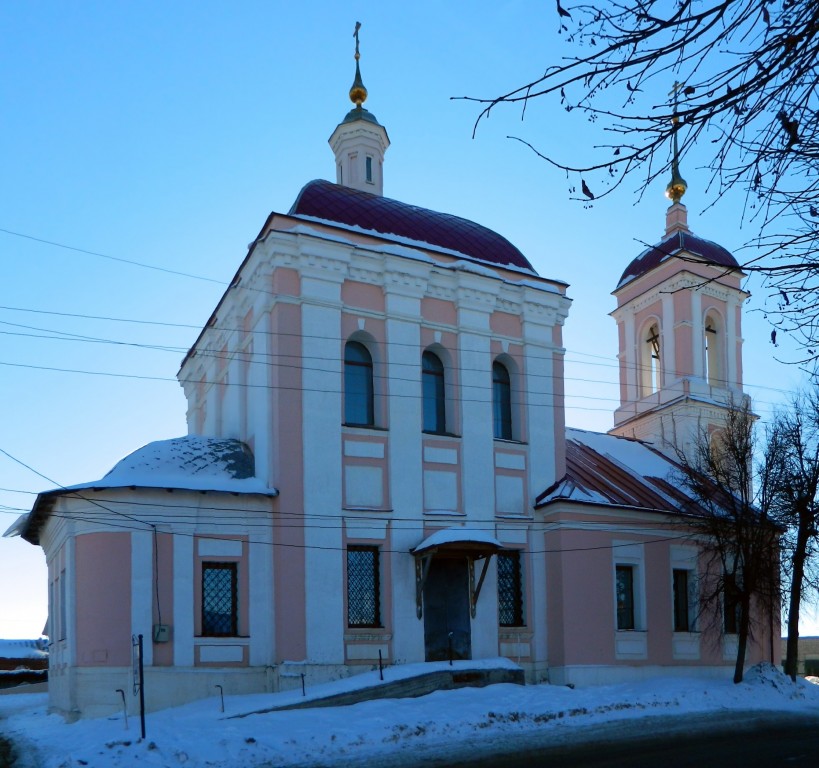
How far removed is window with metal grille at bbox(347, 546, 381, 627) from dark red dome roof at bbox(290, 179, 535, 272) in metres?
7.25

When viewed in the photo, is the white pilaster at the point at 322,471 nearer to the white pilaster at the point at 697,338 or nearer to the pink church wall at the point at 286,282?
the pink church wall at the point at 286,282

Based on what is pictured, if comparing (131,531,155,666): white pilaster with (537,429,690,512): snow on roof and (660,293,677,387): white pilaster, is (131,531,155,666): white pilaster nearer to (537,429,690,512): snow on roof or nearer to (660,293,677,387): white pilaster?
(537,429,690,512): snow on roof

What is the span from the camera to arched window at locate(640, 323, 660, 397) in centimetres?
3309

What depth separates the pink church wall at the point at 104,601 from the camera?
1916 cm

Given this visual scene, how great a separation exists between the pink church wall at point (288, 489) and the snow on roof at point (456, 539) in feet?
8.38

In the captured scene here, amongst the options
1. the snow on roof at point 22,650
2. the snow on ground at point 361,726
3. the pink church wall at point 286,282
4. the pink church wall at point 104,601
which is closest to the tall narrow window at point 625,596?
the snow on ground at point 361,726

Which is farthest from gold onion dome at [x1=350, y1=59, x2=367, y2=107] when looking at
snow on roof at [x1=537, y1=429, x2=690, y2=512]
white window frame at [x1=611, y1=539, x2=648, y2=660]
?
white window frame at [x1=611, y1=539, x2=648, y2=660]

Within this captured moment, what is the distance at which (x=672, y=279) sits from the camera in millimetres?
32344

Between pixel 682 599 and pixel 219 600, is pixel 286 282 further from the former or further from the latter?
pixel 682 599

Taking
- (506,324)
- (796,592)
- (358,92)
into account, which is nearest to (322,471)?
(506,324)

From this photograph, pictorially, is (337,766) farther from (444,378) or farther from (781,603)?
(781,603)

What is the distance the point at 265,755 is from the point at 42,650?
135ft

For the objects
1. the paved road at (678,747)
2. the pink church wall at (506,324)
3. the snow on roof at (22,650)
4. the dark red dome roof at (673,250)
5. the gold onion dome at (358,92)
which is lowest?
the snow on roof at (22,650)

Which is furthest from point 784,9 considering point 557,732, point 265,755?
point 557,732
